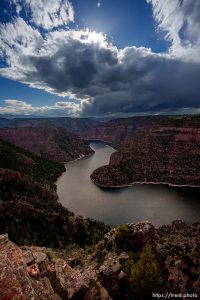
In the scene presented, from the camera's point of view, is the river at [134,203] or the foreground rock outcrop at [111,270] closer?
the foreground rock outcrop at [111,270]

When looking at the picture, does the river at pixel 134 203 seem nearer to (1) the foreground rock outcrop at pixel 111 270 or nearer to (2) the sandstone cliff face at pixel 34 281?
(1) the foreground rock outcrop at pixel 111 270

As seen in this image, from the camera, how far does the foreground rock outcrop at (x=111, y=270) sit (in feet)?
75.0

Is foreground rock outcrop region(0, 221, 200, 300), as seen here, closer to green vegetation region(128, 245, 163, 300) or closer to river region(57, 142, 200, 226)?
green vegetation region(128, 245, 163, 300)

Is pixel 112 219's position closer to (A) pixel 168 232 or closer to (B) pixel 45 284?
(A) pixel 168 232

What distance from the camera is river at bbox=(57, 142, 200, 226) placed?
135 m


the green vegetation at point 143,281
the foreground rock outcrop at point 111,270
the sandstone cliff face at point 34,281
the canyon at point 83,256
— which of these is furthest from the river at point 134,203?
the sandstone cliff face at point 34,281

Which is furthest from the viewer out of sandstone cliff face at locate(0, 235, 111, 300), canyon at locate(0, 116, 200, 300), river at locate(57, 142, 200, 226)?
river at locate(57, 142, 200, 226)

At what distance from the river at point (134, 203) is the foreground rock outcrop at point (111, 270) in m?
43.3

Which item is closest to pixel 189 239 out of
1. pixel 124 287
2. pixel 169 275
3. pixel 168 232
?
pixel 168 232

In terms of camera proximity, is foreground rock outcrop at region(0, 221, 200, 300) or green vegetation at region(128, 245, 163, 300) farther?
green vegetation at region(128, 245, 163, 300)

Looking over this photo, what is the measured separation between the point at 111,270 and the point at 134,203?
112 m

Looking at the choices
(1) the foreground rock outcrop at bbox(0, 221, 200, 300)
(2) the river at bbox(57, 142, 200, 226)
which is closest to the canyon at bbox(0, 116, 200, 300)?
(1) the foreground rock outcrop at bbox(0, 221, 200, 300)

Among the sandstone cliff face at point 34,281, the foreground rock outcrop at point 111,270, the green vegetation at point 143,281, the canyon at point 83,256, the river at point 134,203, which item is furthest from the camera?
the river at point 134,203

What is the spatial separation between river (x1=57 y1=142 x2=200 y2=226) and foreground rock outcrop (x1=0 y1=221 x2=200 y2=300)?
43279 mm
